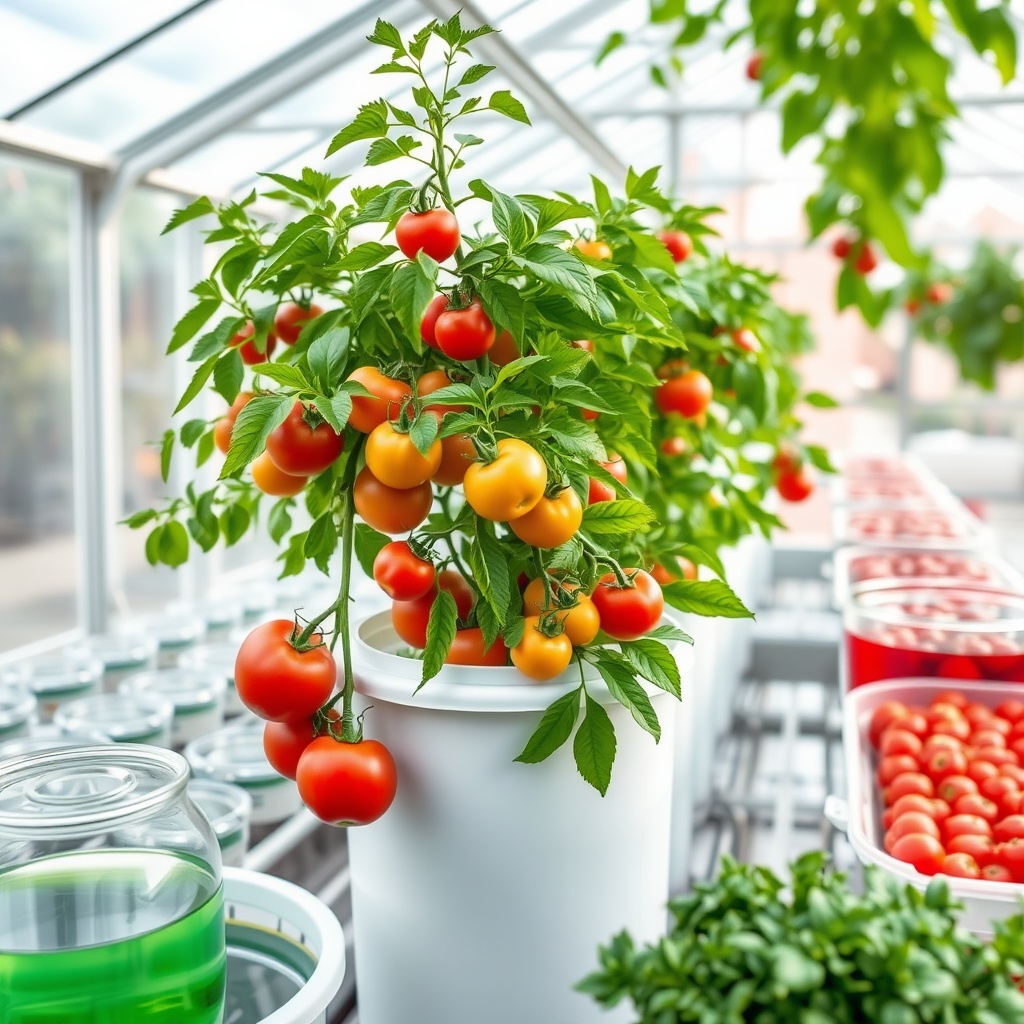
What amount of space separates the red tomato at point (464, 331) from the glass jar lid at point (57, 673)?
784mm

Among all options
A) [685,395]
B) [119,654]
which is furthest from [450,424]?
[119,654]

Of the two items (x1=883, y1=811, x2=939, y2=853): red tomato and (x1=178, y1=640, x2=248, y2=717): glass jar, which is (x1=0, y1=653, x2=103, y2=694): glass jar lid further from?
(x1=883, y1=811, x2=939, y2=853): red tomato

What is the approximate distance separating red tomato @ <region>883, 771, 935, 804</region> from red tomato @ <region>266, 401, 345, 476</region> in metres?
0.64

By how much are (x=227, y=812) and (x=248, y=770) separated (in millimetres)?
132

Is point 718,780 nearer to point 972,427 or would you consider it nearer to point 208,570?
point 208,570

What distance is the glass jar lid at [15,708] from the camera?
108cm

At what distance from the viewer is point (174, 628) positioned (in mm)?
1643

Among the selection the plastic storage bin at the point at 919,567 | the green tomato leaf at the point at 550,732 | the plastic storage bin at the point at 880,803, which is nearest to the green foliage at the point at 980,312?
the plastic storage bin at the point at 919,567

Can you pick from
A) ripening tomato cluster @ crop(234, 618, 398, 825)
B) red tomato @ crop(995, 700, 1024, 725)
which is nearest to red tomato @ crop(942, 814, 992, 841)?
red tomato @ crop(995, 700, 1024, 725)

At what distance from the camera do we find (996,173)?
16.3ft

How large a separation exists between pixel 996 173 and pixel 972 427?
130cm

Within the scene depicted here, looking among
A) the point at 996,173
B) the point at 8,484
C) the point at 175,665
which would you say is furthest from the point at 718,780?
the point at 996,173

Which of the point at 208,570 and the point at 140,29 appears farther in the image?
the point at 208,570

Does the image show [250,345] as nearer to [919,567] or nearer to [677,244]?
[677,244]
